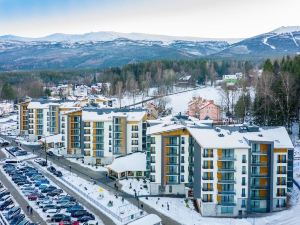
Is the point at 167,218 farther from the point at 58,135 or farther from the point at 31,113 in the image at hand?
the point at 31,113

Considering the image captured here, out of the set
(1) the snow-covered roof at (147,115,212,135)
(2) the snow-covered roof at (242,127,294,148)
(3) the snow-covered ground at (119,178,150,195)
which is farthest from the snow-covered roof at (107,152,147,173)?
(2) the snow-covered roof at (242,127,294,148)

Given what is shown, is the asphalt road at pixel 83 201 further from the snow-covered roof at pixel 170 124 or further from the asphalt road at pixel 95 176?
the snow-covered roof at pixel 170 124

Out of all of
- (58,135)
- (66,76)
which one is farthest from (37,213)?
(66,76)

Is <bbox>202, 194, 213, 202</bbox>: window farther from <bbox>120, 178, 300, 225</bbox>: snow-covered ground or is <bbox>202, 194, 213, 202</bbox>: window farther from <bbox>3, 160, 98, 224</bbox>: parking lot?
<bbox>3, 160, 98, 224</bbox>: parking lot

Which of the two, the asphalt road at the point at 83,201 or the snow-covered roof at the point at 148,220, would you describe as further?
the asphalt road at the point at 83,201

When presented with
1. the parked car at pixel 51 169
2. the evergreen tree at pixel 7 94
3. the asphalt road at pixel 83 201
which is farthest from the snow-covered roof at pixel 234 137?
the evergreen tree at pixel 7 94

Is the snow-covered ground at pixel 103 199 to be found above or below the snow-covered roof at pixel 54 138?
below

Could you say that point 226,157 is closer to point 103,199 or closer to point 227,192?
point 227,192

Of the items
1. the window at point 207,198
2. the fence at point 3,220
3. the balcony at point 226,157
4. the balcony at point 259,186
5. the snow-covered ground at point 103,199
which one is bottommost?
the fence at point 3,220
